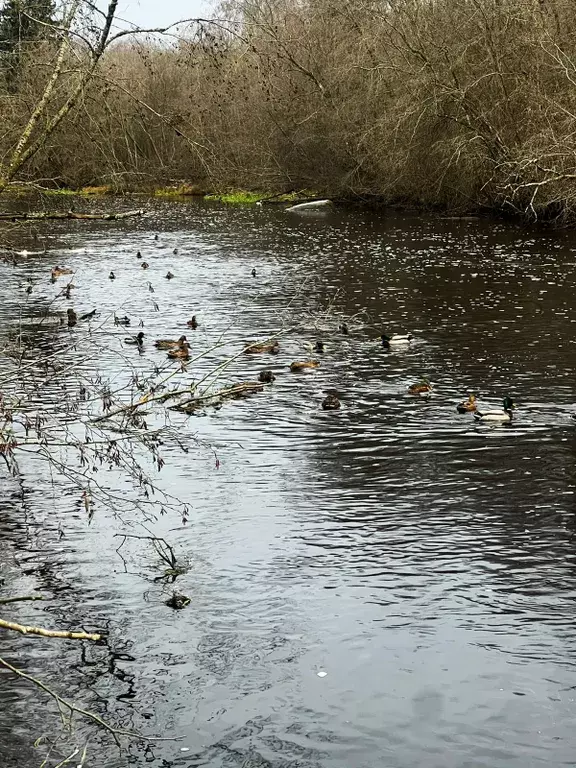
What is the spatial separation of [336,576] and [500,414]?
5434 mm

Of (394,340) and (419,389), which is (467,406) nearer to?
(419,389)

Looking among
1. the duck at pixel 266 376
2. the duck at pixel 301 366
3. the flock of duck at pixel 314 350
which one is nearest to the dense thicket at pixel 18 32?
the flock of duck at pixel 314 350

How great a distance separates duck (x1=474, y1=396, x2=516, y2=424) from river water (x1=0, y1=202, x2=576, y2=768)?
0.23 m

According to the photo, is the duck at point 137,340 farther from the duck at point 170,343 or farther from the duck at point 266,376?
the duck at point 266,376

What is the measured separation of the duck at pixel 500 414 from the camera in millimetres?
14484

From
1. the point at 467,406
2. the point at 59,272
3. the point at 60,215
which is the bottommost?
the point at 467,406

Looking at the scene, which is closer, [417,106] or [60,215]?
[60,215]

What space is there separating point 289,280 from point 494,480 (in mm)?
16734

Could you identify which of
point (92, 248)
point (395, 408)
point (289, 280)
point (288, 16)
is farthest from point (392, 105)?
point (395, 408)

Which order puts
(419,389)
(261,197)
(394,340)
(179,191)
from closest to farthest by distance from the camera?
(419,389) → (394,340) → (261,197) → (179,191)

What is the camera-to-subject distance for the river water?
7.61m

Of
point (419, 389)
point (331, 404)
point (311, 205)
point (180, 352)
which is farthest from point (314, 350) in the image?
point (311, 205)

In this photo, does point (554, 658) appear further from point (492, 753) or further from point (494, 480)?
point (494, 480)

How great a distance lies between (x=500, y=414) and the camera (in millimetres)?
14531
